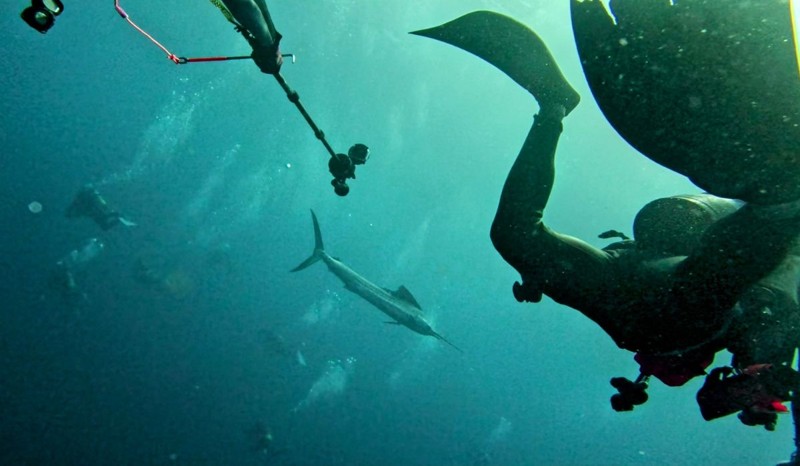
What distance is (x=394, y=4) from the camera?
34875mm

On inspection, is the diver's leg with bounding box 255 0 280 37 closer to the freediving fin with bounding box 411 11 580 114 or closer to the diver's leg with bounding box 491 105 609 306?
the freediving fin with bounding box 411 11 580 114

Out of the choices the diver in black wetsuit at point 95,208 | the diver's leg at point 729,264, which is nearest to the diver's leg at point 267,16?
the diver's leg at point 729,264

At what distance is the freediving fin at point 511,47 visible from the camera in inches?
89.7

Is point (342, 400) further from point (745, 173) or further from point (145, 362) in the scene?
point (745, 173)

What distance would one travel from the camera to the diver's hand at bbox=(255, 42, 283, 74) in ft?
9.36

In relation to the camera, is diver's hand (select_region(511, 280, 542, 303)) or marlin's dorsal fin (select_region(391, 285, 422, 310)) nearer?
diver's hand (select_region(511, 280, 542, 303))

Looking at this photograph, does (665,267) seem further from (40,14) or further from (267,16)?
(40,14)

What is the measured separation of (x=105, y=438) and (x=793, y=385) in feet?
107

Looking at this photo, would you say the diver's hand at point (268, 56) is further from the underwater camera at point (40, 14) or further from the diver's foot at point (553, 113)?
the diver's foot at point (553, 113)

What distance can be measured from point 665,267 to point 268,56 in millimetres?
2995

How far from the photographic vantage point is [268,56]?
2.88 metres

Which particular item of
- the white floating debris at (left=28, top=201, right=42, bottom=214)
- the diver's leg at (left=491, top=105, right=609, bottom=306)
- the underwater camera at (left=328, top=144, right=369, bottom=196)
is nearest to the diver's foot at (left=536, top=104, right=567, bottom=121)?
the diver's leg at (left=491, top=105, right=609, bottom=306)

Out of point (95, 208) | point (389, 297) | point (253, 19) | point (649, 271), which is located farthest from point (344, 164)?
point (95, 208)

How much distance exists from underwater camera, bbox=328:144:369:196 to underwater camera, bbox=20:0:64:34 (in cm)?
257
